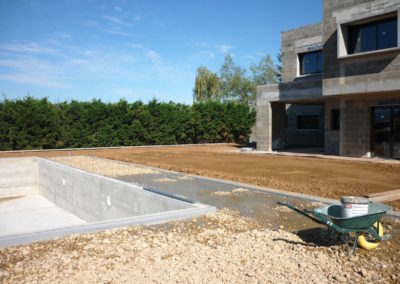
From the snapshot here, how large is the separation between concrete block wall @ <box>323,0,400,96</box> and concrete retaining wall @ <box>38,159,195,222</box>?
10.8 metres

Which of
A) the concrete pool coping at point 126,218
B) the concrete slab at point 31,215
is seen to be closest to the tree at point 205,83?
the concrete slab at point 31,215

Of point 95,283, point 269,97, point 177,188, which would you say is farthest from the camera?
point 269,97

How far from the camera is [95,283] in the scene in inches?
150

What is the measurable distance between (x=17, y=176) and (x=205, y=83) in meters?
31.2

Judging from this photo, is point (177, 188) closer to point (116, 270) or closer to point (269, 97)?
point (116, 270)

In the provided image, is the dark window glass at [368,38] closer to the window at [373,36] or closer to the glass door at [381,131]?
the window at [373,36]

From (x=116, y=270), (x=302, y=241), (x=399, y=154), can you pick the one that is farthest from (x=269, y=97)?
(x=116, y=270)

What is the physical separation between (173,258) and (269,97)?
57.6 ft

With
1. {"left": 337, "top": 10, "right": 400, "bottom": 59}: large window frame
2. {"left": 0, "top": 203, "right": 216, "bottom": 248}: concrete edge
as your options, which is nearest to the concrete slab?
{"left": 0, "top": 203, "right": 216, "bottom": 248}: concrete edge

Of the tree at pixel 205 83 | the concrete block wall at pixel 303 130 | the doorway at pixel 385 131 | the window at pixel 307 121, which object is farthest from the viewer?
the tree at pixel 205 83

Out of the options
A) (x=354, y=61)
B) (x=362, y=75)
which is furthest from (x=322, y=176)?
(x=354, y=61)

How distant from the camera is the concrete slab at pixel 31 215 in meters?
13.1

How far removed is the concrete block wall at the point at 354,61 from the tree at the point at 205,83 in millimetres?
29348

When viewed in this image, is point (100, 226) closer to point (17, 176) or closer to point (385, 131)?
point (17, 176)
